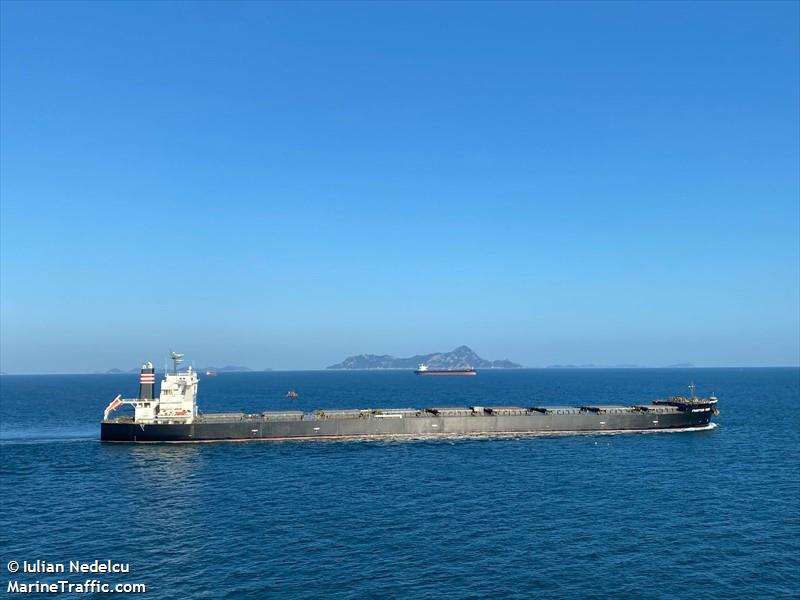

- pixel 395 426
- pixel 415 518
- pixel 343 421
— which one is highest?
pixel 343 421

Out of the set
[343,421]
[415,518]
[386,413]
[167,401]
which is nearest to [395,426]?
[386,413]

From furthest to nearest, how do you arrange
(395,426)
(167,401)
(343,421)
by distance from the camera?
(395,426), (343,421), (167,401)

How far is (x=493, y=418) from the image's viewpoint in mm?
94812

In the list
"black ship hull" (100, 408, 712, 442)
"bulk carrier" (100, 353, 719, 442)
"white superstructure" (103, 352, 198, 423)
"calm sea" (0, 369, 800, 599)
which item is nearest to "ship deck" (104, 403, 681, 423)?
"bulk carrier" (100, 353, 719, 442)

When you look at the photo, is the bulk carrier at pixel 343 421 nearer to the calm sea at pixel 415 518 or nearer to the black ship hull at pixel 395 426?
the black ship hull at pixel 395 426

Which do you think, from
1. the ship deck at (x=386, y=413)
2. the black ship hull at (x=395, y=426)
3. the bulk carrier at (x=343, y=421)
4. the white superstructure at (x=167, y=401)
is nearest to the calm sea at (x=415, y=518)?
the black ship hull at (x=395, y=426)

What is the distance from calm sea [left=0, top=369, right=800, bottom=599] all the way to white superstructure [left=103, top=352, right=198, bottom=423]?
6.77 metres

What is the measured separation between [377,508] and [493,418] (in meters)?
49.3

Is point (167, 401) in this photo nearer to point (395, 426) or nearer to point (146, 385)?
point (146, 385)

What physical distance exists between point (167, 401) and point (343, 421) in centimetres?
2961

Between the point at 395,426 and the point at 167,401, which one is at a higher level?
the point at 167,401

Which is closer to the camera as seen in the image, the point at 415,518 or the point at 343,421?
the point at 415,518

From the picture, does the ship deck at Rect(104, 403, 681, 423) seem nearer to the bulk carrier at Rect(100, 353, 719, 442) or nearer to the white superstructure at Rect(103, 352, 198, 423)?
the bulk carrier at Rect(100, 353, 719, 442)

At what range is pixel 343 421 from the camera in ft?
297
